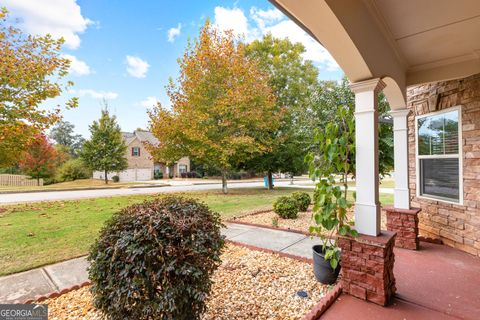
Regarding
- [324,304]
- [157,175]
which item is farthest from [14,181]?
[324,304]

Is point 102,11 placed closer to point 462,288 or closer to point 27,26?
point 27,26

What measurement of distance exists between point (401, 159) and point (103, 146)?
2139 cm

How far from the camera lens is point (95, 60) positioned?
10500mm

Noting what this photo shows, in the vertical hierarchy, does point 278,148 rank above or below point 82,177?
above

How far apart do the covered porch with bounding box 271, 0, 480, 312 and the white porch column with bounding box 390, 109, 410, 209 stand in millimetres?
14

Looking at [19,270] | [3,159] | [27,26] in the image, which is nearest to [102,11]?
[27,26]

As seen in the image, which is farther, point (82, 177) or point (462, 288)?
point (82, 177)

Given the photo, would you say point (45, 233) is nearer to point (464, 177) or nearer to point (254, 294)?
point (254, 294)

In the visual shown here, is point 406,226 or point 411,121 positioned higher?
point 411,121

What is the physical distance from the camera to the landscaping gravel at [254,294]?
228cm

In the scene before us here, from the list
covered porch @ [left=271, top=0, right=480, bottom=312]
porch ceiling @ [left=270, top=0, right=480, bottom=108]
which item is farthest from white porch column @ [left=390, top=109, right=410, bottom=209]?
porch ceiling @ [left=270, top=0, right=480, bottom=108]

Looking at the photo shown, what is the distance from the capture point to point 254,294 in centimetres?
261

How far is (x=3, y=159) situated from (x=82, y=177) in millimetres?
17114

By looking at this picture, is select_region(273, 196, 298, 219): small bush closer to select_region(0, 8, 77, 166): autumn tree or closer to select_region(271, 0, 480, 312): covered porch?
select_region(271, 0, 480, 312): covered porch
